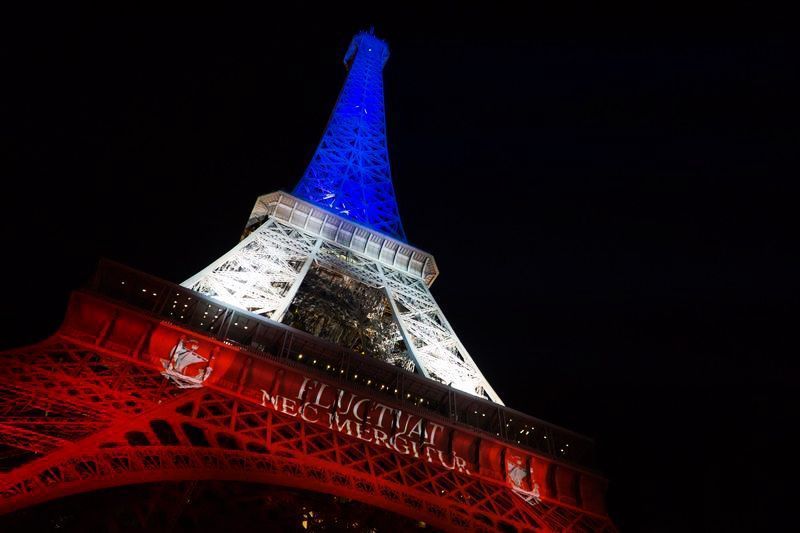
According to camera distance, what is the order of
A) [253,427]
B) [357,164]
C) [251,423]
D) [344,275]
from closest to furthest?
1. [253,427]
2. [251,423]
3. [344,275]
4. [357,164]

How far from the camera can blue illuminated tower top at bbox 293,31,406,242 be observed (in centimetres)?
2755

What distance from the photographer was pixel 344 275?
71.1ft

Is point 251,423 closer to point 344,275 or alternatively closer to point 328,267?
point 328,267

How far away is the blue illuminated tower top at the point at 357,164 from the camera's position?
27.5 meters

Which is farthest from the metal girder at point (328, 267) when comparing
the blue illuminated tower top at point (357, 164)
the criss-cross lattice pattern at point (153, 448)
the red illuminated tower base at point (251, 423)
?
the criss-cross lattice pattern at point (153, 448)

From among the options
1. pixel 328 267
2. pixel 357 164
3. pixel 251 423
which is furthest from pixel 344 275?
pixel 357 164

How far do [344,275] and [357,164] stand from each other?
40.0ft

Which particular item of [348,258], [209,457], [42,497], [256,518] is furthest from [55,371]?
[348,258]

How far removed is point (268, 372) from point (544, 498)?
6.94 m

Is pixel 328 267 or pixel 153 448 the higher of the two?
pixel 328 267

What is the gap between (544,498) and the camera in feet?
42.2

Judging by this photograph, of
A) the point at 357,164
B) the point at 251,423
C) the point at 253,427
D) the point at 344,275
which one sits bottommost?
the point at 251,423

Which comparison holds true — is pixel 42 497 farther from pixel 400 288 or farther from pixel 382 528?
pixel 400 288

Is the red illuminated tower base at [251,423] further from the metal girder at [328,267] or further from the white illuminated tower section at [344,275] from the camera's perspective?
the metal girder at [328,267]
